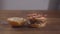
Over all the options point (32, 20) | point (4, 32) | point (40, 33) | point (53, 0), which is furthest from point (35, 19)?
point (53, 0)

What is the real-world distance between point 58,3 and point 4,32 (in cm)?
141

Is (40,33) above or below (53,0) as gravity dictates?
below

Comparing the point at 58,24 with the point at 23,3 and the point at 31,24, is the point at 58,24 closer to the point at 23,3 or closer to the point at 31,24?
the point at 31,24

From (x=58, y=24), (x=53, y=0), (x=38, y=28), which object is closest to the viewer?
(x=38, y=28)

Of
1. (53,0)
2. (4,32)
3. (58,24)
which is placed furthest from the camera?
(53,0)

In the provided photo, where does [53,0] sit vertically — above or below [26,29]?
above

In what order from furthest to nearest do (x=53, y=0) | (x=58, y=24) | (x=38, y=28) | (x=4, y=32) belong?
1. (x=53, y=0)
2. (x=58, y=24)
3. (x=38, y=28)
4. (x=4, y=32)

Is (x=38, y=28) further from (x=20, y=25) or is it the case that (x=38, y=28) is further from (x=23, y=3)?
(x=23, y=3)

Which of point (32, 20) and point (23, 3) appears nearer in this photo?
point (32, 20)

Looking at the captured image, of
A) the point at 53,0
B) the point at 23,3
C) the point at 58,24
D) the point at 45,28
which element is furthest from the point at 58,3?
the point at 45,28

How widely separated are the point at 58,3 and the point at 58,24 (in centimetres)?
106

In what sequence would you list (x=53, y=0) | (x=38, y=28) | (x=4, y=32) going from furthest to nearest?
1. (x=53, y=0)
2. (x=38, y=28)
3. (x=4, y=32)

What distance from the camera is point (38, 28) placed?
1121mm

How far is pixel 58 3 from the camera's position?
2.26 m
